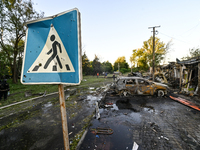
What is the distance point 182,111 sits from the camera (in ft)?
16.2

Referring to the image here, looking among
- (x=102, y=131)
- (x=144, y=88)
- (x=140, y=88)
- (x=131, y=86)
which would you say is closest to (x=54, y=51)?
(x=102, y=131)

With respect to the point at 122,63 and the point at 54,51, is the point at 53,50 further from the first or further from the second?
the point at 122,63

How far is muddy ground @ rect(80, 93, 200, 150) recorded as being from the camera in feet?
9.09

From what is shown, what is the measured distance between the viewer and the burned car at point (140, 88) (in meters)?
7.44

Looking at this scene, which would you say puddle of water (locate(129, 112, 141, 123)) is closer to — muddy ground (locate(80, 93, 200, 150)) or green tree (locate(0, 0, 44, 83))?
muddy ground (locate(80, 93, 200, 150))

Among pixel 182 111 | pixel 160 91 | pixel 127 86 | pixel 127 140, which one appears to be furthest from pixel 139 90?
pixel 127 140

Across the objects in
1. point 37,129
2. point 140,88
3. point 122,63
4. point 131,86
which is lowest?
point 37,129

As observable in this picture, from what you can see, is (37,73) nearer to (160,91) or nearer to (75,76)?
(75,76)

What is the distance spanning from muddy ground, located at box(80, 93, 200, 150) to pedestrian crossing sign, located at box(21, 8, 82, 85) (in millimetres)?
2553

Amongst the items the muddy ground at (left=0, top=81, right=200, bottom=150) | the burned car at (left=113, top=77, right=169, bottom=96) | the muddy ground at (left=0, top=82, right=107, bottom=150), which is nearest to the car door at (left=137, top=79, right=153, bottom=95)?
the burned car at (left=113, top=77, right=169, bottom=96)

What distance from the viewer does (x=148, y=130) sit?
3.42 m

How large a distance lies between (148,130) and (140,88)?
439 cm

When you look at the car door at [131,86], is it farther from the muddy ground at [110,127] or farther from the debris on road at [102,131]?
the debris on road at [102,131]

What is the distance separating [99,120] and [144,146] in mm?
1951
